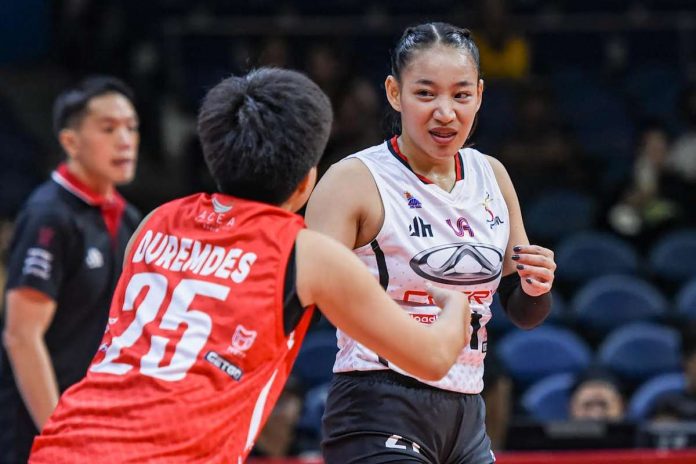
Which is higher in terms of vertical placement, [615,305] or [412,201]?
[412,201]

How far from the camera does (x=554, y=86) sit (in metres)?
10.9

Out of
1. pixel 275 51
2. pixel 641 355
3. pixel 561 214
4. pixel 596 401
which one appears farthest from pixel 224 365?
pixel 275 51

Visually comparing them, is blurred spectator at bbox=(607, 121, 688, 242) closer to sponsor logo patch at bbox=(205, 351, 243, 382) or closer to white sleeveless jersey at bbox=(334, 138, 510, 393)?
white sleeveless jersey at bbox=(334, 138, 510, 393)

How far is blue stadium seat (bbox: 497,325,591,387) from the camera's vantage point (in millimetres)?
7676

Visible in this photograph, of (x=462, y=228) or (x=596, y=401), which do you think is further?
(x=596, y=401)

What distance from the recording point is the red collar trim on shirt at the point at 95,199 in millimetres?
4453

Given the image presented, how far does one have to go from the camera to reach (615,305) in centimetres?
829

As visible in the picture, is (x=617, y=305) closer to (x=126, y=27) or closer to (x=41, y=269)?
(x=41, y=269)

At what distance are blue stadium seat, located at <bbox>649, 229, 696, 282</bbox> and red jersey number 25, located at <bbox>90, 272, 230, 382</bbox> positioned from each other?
698cm

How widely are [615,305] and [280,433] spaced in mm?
3061

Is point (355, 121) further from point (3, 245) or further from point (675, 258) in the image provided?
point (3, 245)

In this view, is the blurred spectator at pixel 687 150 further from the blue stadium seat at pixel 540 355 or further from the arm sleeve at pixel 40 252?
the arm sleeve at pixel 40 252

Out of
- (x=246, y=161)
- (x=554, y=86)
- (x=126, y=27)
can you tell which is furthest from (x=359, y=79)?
(x=246, y=161)

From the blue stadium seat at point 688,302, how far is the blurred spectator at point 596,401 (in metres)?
1.60
